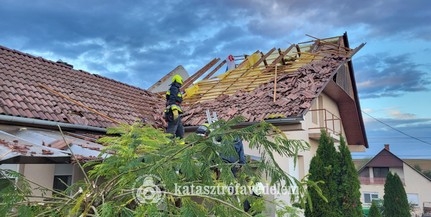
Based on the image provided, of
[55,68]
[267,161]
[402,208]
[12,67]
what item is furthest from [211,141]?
[402,208]

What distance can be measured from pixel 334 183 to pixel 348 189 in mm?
347

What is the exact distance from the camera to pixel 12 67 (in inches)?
324

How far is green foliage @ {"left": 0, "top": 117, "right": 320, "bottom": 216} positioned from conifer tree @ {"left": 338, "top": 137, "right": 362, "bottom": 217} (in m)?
5.87

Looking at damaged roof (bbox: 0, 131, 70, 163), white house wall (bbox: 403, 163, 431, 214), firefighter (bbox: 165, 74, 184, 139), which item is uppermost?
firefighter (bbox: 165, 74, 184, 139)

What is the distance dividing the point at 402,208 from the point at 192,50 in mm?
14290

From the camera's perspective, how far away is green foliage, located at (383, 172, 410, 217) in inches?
670

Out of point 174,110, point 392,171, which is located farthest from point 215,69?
point 392,171

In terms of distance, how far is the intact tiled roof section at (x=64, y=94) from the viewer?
268 inches

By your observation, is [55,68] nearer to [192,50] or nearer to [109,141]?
[192,50]

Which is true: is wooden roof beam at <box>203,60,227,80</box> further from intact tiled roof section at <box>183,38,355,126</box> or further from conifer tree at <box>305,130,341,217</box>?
conifer tree at <box>305,130,341,217</box>

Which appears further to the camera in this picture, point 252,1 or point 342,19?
point 342,19

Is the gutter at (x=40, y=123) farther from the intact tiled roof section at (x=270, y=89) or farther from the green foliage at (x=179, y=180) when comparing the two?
the green foliage at (x=179, y=180)

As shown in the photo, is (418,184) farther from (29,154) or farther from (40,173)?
(29,154)

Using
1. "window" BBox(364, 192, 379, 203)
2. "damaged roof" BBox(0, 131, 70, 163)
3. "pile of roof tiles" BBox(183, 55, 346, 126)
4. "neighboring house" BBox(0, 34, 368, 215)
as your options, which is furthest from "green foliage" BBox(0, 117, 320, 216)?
"window" BBox(364, 192, 379, 203)
